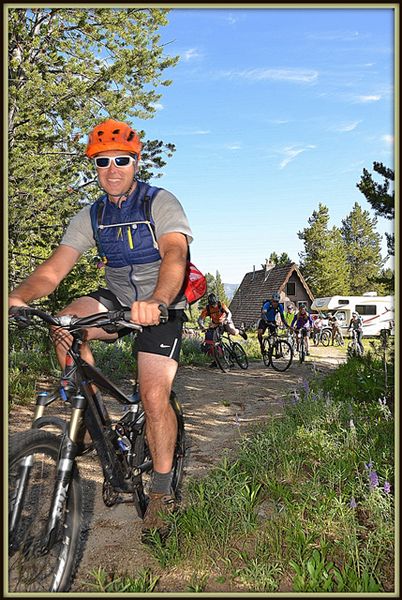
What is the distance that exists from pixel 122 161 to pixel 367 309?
1537 inches

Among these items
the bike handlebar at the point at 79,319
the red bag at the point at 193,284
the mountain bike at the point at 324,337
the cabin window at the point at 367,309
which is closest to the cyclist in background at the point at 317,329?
the mountain bike at the point at 324,337

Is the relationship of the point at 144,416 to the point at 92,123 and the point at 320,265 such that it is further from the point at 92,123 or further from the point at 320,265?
the point at 320,265

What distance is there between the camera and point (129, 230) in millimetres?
Answer: 3430

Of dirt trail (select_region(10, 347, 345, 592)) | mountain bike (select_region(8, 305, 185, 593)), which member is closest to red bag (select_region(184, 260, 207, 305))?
mountain bike (select_region(8, 305, 185, 593))

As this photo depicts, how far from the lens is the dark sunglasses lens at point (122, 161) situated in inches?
132

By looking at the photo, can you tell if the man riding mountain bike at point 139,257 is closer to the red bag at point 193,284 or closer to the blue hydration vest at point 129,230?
the blue hydration vest at point 129,230

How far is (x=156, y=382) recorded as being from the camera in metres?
3.38

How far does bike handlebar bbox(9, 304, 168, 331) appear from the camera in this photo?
262 centimetres

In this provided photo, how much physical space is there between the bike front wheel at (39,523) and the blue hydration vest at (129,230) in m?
1.31

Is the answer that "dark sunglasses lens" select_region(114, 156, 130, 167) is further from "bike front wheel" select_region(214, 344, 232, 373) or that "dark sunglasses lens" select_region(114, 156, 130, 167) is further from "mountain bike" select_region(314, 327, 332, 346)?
"mountain bike" select_region(314, 327, 332, 346)

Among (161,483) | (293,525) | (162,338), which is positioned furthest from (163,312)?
(293,525)

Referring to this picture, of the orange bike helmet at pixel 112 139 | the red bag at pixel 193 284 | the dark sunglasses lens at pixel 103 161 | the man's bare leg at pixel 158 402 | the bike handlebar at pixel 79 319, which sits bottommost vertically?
the man's bare leg at pixel 158 402

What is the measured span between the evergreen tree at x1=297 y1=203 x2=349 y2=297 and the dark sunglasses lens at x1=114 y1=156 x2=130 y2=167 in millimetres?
49517

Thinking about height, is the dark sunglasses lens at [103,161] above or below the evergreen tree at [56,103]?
below
